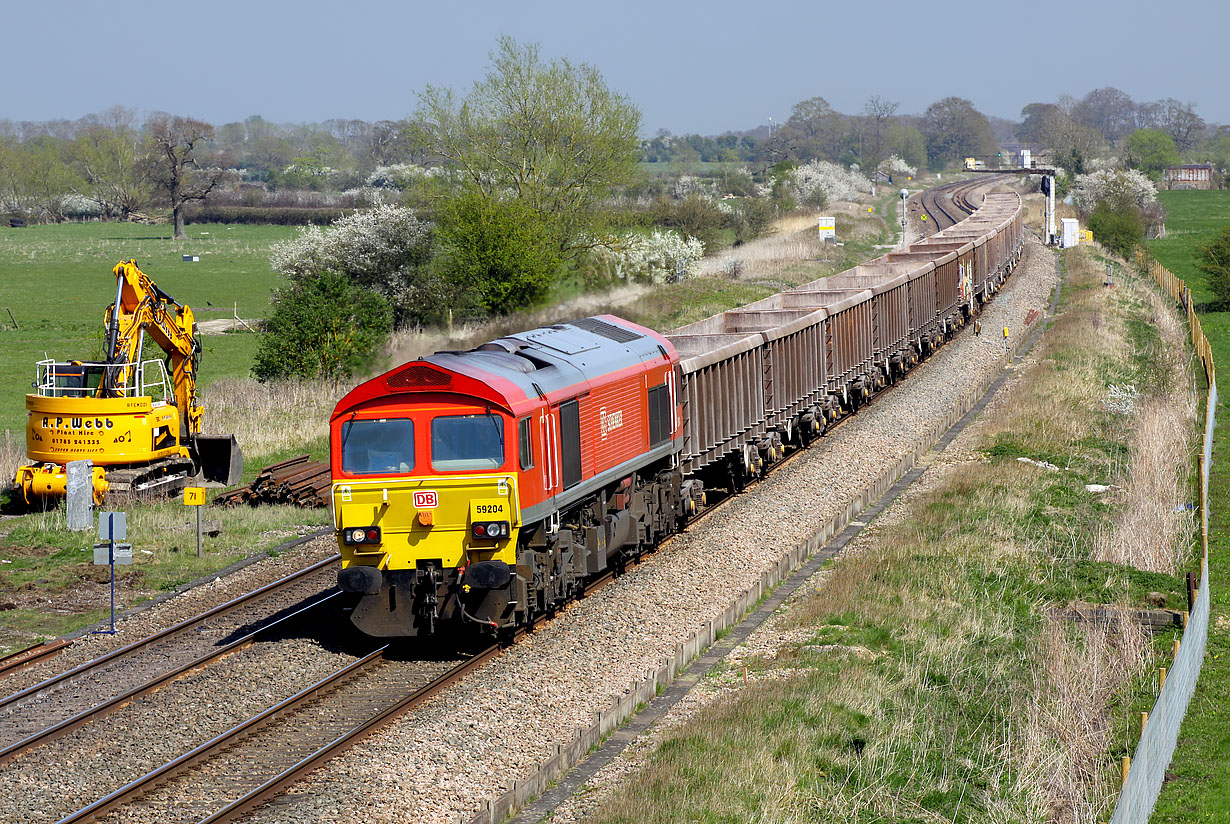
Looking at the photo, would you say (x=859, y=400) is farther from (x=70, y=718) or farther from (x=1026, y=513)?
(x=70, y=718)

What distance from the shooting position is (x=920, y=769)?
11688 millimetres

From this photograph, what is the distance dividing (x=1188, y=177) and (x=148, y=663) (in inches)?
7596

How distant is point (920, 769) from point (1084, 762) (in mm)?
1532

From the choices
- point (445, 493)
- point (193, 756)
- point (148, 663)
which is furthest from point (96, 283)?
point (193, 756)

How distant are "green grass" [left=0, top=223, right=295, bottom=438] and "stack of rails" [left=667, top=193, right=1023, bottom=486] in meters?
15.7

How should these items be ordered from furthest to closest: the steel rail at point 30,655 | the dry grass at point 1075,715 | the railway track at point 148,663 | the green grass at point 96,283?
the green grass at point 96,283, the steel rail at point 30,655, the railway track at point 148,663, the dry grass at point 1075,715

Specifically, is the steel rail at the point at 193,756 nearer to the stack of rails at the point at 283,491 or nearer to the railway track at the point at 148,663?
the railway track at the point at 148,663

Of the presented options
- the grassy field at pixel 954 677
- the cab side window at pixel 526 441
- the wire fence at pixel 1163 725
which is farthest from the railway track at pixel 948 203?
the cab side window at pixel 526 441

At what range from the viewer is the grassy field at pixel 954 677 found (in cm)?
1099

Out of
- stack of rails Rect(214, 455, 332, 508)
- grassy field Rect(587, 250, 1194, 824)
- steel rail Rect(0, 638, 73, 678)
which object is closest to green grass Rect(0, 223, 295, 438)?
stack of rails Rect(214, 455, 332, 508)

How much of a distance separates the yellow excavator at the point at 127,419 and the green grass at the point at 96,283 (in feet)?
16.1

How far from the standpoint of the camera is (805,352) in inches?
1111

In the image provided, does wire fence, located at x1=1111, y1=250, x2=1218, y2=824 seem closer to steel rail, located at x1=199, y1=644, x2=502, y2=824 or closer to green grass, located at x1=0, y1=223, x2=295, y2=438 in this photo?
steel rail, located at x1=199, y1=644, x2=502, y2=824

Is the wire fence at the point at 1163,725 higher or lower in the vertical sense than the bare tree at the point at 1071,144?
lower
